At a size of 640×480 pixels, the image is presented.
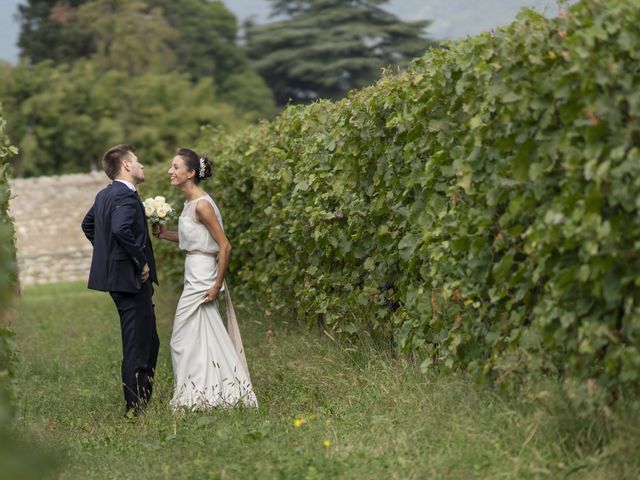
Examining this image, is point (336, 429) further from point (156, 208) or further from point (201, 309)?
point (156, 208)

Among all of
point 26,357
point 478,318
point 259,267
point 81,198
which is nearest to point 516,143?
point 478,318

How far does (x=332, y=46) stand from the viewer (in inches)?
→ 2317

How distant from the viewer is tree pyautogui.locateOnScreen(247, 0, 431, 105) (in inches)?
2311

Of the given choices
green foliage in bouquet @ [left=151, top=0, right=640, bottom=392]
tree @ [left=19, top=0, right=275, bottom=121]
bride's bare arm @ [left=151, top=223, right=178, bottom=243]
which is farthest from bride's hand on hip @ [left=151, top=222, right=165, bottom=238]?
tree @ [left=19, top=0, right=275, bottom=121]

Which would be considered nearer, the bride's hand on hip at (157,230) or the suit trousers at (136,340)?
the suit trousers at (136,340)

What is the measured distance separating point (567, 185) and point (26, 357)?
8480 mm

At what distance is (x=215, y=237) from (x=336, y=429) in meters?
2.27

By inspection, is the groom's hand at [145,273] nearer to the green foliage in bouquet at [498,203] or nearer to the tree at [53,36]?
the green foliage in bouquet at [498,203]

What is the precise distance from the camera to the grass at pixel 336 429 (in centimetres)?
531

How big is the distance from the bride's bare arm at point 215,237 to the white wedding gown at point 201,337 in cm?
5

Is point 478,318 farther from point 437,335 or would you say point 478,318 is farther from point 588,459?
point 588,459

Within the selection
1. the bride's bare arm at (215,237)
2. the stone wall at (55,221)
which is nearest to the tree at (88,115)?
the stone wall at (55,221)

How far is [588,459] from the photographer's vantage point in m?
5.05

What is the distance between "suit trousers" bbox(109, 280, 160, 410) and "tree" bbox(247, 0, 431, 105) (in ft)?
164
